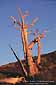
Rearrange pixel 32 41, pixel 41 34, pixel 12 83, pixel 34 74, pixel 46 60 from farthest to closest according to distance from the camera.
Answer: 1. pixel 46 60
2. pixel 41 34
3. pixel 32 41
4. pixel 34 74
5. pixel 12 83

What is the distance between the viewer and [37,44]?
3353cm

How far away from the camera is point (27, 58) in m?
29.7

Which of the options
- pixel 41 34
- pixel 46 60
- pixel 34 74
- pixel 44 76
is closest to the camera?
pixel 44 76

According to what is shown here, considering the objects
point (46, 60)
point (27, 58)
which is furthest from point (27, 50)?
point (46, 60)

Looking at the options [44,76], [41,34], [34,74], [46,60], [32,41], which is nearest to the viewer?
[44,76]

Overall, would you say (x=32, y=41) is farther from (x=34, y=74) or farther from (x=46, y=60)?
(x=46, y=60)

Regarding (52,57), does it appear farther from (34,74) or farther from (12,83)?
(12,83)

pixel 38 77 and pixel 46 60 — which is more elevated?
pixel 38 77

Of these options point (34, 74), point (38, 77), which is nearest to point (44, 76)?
point (38, 77)

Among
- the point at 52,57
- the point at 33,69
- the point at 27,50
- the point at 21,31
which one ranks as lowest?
the point at 52,57

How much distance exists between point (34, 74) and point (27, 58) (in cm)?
199

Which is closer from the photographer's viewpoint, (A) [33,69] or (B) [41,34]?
(A) [33,69]

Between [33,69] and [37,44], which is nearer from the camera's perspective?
[33,69]

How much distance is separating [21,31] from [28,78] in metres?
5.59
